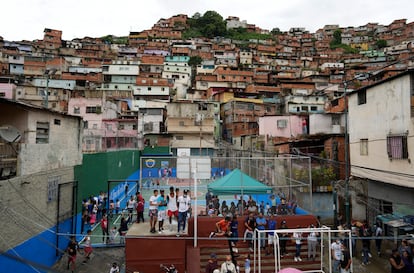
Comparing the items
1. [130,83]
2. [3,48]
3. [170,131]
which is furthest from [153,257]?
[3,48]

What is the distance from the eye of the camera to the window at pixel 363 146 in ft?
56.1

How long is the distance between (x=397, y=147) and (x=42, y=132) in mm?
15734

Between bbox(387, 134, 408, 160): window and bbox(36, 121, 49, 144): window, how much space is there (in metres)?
15.6

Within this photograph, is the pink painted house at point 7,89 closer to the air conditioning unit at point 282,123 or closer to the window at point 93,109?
the window at point 93,109

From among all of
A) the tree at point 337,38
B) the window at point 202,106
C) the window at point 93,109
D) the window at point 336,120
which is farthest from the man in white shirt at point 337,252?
the tree at point 337,38

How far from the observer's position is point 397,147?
Result: 14234 millimetres

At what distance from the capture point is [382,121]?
50.9 feet

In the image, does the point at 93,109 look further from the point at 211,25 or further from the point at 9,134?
the point at 211,25

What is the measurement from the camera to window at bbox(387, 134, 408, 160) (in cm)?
1379

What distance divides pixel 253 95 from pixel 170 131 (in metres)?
17.2

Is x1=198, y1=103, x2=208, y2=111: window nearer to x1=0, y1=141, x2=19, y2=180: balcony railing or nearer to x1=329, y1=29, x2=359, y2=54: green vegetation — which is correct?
x1=0, y1=141, x2=19, y2=180: balcony railing

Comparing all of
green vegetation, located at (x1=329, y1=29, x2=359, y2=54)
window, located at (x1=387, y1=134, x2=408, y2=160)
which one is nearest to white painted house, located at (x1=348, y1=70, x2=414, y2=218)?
window, located at (x1=387, y1=134, x2=408, y2=160)

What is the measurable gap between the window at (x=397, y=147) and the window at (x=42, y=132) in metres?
15.6

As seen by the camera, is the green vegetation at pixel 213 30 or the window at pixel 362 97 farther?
the green vegetation at pixel 213 30
